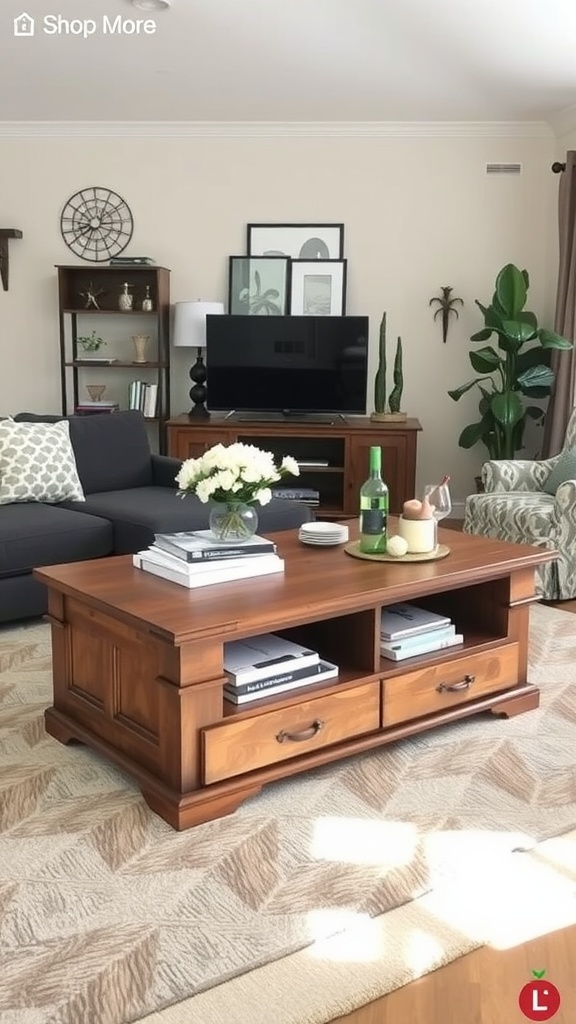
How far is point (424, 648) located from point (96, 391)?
380 centimetres

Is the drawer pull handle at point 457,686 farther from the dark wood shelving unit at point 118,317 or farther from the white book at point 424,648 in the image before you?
the dark wood shelving unit at point 118,317

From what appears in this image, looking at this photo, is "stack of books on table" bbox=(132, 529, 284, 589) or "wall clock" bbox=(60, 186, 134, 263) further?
"wall clock" bbox=(60, 186, 134, 263)

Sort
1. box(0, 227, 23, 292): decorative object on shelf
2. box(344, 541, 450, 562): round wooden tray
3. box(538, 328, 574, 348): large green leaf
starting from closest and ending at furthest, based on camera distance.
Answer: box(344, 541, 450, 562): round wooden tray < box(538, 328, 574, 348): large green leaf < box(0, 227, 23, 292): decorative object on shelf

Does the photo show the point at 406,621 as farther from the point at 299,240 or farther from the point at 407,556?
the point at 299,240

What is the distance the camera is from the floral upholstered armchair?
13.7 feet

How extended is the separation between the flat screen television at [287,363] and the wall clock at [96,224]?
868mm

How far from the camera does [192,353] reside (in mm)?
6133

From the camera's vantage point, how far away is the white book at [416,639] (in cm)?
270

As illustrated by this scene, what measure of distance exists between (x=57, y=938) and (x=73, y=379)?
4.63 m

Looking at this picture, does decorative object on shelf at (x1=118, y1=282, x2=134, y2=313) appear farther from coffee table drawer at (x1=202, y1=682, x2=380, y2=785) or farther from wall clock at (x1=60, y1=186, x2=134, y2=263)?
coffee table drawer at (x1=202, y1=682, x2=380, y2=785)

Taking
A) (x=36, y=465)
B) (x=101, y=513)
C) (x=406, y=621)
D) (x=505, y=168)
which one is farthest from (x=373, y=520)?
(x=505, y=168)

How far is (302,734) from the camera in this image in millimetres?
2439

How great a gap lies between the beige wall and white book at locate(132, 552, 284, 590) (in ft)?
11.9

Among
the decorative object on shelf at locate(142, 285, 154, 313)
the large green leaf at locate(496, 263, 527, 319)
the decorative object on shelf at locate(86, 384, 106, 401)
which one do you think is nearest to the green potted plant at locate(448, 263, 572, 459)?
the large green leaf at locate(496, 263, 527, 319)
